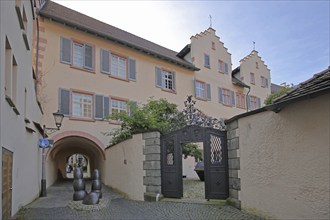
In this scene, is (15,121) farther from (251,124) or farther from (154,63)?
(154,63)

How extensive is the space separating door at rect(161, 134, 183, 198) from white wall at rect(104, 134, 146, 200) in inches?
35.1

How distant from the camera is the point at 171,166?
11.2 meters

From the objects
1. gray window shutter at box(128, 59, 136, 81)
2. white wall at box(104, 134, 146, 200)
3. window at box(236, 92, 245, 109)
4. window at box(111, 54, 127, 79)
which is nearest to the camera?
white wall at box(104, 134, 146, 200)

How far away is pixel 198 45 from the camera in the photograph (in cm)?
2797

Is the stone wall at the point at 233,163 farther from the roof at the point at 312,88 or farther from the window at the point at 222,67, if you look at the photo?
the window at the point at 222,67

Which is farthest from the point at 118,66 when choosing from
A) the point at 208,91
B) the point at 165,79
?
the point at 208,91

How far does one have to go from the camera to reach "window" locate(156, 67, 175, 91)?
23.7 metres

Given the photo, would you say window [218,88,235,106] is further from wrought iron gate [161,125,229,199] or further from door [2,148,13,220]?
door [2,148,13,220]

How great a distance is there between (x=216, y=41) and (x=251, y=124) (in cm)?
2280

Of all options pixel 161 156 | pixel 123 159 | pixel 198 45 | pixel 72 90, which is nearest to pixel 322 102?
pixel 161 156

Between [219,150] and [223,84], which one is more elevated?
[223,84]

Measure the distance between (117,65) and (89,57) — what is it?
6.92ft

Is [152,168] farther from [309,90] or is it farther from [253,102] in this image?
[253,102]

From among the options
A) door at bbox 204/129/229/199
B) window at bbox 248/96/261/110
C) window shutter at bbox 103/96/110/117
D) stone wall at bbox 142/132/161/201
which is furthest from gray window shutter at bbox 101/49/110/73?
window at bbox 248/96/261/110
